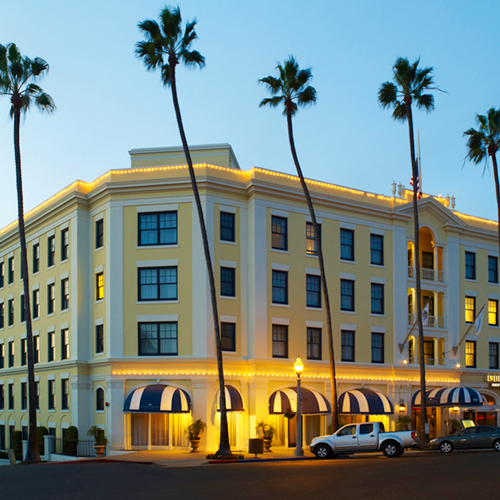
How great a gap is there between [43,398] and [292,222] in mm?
19363

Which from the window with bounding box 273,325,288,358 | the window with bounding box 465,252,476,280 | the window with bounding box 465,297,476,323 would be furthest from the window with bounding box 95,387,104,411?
the window with bounding box 465,252,476,280

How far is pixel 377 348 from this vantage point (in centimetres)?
4334

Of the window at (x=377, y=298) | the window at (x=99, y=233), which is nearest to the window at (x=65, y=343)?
the window at (x=99, y=233)

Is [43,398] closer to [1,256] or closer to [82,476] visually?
[1,256]

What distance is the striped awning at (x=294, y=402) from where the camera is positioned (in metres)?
37.9

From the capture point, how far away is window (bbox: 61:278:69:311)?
41.8 m

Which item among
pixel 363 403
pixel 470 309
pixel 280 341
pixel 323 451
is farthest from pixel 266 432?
pixel 470 309

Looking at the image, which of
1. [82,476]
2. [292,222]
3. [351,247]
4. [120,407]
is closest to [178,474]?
[82,476]

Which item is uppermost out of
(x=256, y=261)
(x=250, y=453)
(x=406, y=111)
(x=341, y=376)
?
(x=406, y=111)

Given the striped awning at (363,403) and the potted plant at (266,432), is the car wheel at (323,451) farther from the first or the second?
the striped awning at (363,403)

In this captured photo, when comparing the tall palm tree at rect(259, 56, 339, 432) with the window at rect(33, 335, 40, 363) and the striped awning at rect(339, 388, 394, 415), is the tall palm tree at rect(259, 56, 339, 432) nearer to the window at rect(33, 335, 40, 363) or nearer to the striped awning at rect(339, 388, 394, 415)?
the striped awning at rect(339, 388, 394, 415)

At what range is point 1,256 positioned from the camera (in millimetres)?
52906

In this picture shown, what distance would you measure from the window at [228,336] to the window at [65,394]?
1027cm

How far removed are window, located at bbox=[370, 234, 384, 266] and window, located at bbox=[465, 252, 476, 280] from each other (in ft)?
27.1
